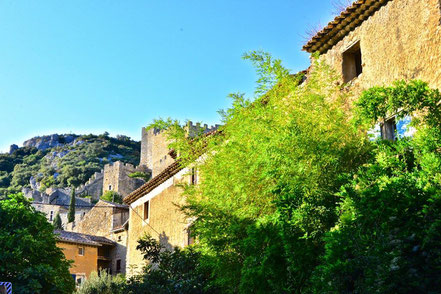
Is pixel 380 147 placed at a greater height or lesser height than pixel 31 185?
lesser

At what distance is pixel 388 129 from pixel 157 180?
42.2ft

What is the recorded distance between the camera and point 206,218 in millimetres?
11961

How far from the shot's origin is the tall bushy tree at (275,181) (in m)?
9.55

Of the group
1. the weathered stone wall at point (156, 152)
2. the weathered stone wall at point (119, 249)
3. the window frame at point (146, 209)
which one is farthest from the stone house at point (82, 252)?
the weathered stone wall at point (156, 152)

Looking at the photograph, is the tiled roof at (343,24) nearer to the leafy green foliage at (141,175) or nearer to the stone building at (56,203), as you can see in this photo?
the stone building at (56,203)

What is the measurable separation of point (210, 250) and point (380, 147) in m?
4.39

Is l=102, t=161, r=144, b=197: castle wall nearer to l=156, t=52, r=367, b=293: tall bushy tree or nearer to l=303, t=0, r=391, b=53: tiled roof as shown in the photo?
l=156, t=52, r=367, b=293: tall bushy tree

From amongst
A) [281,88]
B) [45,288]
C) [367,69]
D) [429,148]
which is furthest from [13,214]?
[429,148]

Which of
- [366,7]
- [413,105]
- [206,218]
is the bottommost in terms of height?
[206,218]

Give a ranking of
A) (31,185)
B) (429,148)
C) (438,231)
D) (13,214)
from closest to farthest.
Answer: (438,231), (429,148), (13,214), (31,185)

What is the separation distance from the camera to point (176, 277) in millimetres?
14289

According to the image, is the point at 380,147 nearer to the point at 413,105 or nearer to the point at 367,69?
the point at 413,105

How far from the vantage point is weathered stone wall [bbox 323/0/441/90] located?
34.0 feet

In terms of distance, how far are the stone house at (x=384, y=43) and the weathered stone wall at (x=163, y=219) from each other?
8106 mm
